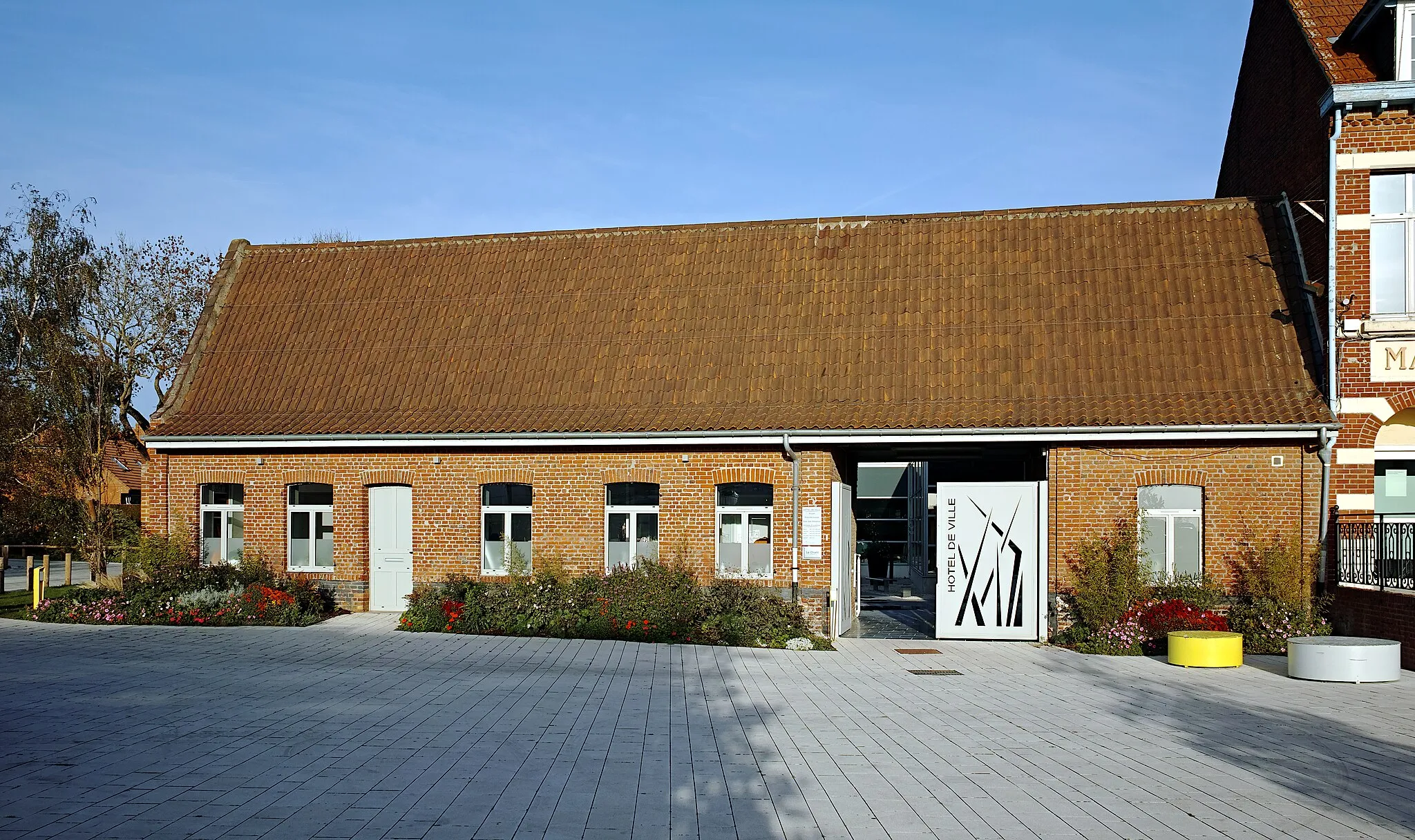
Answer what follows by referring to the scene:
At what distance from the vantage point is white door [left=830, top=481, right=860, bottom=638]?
18.2m

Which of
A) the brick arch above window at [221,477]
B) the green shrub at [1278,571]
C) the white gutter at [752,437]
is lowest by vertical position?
the green shrub at [1278,571]

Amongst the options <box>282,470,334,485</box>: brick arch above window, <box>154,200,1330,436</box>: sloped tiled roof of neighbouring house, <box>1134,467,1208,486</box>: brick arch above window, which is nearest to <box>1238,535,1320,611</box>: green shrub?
<box>1134,467,1208,486</box>: brick arch above window

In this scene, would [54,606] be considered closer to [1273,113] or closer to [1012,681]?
[1012,681]

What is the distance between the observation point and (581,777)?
8883 millimetres

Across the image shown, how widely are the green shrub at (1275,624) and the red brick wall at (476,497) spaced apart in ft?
20.1

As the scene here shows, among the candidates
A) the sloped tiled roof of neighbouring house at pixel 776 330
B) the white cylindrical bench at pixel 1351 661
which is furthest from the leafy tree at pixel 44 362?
the white cylindrical bench at pixel 1351 661

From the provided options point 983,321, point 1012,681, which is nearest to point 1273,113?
point 983,321

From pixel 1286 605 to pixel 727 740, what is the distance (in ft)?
33.3

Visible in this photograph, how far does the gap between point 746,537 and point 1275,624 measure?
26.0 ft

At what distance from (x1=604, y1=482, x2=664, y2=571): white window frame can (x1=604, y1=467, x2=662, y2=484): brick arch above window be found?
0.71 feet

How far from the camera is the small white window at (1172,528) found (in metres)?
17.3

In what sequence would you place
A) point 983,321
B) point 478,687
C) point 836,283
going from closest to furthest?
point 478,687 < point 983,321 < point 836,283

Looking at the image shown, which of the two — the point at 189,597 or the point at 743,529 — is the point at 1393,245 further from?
the point at 189,597

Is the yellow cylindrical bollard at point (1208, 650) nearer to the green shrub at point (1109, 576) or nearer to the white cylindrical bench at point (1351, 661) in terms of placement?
the white cylindrical bench at point (1351, 661)
